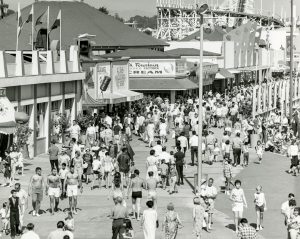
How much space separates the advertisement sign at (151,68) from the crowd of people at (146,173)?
7.51 meters

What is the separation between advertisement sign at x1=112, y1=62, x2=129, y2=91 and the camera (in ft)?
143

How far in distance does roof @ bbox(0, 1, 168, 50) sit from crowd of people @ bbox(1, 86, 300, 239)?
65.5 feet

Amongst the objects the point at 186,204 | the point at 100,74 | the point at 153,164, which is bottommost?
the point at 186,204

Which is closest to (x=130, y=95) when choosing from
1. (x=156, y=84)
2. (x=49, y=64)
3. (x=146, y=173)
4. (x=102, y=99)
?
(x=102, y=99)

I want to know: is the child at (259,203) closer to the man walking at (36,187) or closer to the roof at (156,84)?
the man walking at (36,187)

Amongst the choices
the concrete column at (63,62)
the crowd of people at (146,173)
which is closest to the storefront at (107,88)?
the crowd of people at (146,173)

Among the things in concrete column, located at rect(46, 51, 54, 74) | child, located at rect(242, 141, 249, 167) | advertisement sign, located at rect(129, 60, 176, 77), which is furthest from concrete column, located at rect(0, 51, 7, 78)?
advertisement sign, located at rect(129, 60, 176, 77)

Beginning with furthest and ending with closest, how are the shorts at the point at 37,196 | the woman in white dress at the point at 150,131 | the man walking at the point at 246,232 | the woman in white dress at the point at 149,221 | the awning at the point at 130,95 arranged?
1. the awning at the point at 130,95
2. the woman in white dress at the point at 150,131
3. the shorts at the point at 37,196
4. the woman in white dress at the point at 149,221
5. the man walking at the point at 246,232

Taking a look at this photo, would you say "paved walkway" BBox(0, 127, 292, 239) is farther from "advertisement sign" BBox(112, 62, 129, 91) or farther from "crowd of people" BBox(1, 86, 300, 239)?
"advertisement sign" BBox(112, 62, 129, 91)

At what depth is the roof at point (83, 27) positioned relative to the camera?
206ft

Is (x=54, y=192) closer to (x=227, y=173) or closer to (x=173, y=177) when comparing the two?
(x=173, y=177)

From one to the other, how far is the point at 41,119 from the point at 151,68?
17546mm

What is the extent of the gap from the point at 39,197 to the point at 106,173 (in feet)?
14.3

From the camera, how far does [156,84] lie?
168 ft
